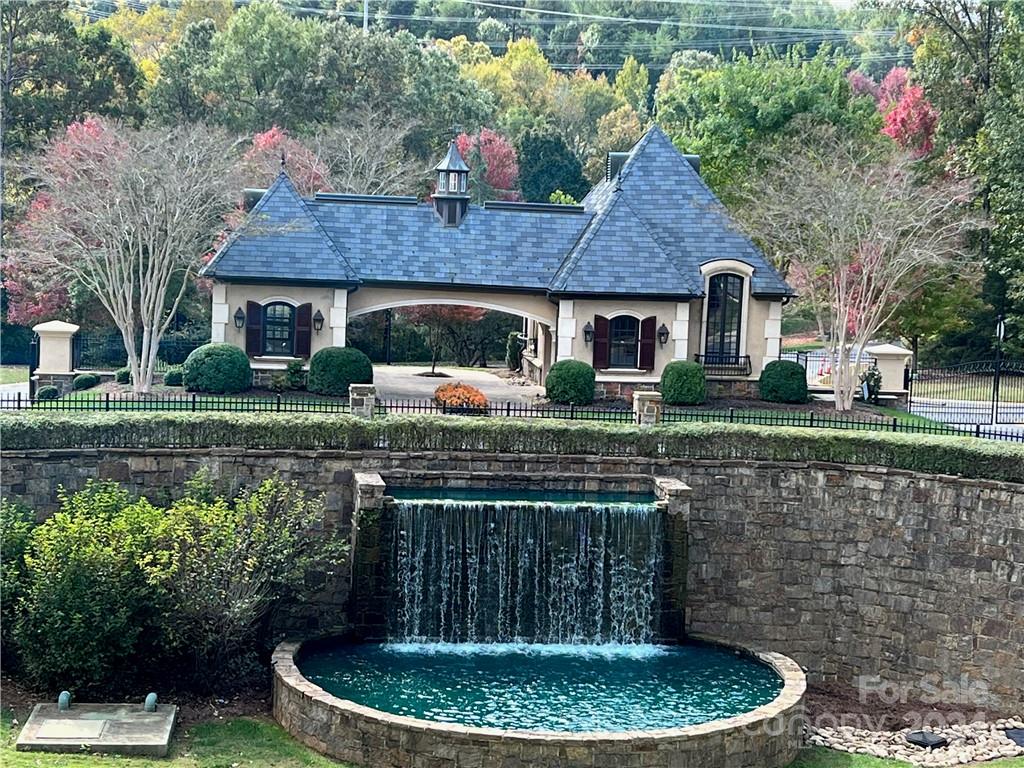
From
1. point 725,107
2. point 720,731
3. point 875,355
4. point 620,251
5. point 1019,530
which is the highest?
point 725,107

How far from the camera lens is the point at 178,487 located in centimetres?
2178

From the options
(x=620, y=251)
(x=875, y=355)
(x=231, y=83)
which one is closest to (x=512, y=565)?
(x=620, y=251)

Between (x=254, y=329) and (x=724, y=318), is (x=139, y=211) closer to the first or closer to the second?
(x=254, y=329)

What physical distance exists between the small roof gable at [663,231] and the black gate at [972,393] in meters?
5.10

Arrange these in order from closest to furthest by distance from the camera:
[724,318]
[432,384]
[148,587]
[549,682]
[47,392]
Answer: [148,587]
[549,682]
[47,392]
[724,318]
[432,384]

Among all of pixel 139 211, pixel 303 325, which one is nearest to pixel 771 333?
pixel 303 325

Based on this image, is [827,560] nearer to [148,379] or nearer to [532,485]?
[532,485]

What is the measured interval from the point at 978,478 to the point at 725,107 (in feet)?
70.4

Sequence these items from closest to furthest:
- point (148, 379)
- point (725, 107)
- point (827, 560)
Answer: point (827, 560)
point (148, 379)
point (725, 107)

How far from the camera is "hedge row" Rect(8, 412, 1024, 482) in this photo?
70.2 ft

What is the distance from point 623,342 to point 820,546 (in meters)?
9.87

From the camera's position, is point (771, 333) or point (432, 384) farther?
point (432, 384)

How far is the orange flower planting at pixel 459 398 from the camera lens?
27.0 metres

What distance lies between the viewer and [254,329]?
3103 cm
